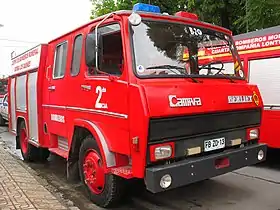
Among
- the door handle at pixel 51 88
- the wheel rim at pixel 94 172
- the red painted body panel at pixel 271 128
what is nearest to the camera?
the wheel rim at pixel 94 172

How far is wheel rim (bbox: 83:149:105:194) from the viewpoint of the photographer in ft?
15.8

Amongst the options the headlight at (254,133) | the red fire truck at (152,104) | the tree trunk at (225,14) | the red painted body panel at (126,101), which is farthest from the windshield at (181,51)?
the tree trunk at (225,14)

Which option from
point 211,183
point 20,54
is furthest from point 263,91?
point 20,54

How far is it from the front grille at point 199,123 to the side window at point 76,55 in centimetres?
191

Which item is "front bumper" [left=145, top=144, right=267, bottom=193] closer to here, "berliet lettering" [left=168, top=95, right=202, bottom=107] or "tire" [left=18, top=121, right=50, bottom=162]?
"berliet lettering" [left=168, top=95, right=202, bottom=107]

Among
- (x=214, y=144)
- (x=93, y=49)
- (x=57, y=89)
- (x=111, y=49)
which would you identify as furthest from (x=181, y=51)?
(x=57, y=89)

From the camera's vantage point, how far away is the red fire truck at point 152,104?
394cm

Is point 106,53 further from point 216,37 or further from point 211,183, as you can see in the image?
point 211,183

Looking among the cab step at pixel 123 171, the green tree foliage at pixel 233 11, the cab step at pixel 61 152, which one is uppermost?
the green tree foliage at pixel 233 11

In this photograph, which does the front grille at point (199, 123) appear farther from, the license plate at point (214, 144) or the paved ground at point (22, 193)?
the paved ground at point (22, 193)

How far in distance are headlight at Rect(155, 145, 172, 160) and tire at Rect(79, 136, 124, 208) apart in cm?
92

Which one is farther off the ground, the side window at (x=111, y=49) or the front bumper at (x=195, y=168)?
the side window at (x=111, y=49)

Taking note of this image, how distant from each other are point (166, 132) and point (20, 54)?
17.9 ft

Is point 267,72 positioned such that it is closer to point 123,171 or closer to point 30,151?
point 123,171
